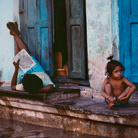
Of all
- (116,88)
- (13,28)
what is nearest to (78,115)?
(116,88)

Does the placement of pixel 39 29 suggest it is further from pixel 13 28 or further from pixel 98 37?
pixel 98 37

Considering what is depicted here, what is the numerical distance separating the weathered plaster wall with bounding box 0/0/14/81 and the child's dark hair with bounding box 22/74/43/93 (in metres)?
1.93

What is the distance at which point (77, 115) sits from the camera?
4961 mm

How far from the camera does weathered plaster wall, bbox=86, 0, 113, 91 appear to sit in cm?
549

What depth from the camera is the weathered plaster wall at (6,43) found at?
24.3ft

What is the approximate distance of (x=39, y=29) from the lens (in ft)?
22.2

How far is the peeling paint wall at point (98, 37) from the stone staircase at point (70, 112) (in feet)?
1.46

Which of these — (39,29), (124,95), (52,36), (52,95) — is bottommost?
(52,95)

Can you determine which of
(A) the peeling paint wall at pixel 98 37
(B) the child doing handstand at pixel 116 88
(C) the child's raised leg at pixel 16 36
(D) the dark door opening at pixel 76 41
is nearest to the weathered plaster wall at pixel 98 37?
(A) the peeling paint wall at pixel 98 37

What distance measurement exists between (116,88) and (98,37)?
1132 mm

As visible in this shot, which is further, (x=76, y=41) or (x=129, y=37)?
(x=76, y=41)

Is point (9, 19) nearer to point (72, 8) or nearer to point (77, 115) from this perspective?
point (72, 8)

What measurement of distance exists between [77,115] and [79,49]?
156 cm

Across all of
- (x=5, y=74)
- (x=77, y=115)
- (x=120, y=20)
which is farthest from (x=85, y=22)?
(x=5, y=74)
